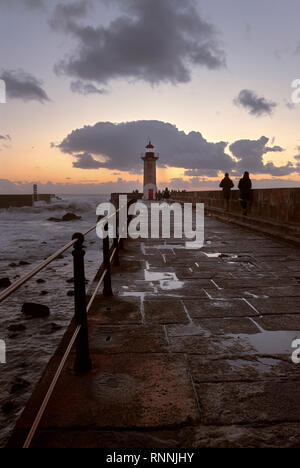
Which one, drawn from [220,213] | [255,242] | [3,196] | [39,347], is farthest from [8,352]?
[3,196]

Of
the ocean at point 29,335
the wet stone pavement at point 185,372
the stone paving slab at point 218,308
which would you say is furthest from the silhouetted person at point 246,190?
the stone paving slab at point 218,308

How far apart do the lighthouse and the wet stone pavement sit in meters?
45.6

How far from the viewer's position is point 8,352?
420 cm

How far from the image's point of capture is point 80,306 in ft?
8.45

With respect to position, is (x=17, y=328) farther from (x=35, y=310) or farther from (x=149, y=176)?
(x=149, y=176)

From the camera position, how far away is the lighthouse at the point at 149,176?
50.5 meters

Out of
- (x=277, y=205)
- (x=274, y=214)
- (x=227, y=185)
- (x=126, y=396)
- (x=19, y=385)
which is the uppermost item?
(x=227, y=185)

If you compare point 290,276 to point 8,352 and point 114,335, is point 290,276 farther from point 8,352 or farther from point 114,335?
point 8,352

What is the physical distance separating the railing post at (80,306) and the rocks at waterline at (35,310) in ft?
9.99

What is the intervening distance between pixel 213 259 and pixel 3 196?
246 ft

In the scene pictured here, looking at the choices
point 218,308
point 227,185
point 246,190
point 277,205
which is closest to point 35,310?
point 218,308

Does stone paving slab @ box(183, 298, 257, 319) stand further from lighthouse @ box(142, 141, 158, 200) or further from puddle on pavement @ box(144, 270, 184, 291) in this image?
lighthouse @ box(142, 141, 158, 200)

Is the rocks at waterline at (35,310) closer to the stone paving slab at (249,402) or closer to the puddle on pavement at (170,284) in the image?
the puddle on pavement at (170,284)

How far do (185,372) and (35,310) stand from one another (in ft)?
11.7
